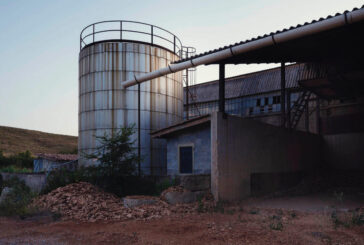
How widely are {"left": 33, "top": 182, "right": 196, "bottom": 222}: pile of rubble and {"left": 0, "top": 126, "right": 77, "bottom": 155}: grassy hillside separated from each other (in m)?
42.9

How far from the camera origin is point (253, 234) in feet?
26.5

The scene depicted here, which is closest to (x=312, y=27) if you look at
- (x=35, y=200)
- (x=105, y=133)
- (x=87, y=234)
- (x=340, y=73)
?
(x=340, y=73)

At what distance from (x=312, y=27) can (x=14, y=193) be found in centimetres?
1284

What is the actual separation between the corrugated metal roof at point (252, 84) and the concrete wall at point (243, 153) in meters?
A: 7.56

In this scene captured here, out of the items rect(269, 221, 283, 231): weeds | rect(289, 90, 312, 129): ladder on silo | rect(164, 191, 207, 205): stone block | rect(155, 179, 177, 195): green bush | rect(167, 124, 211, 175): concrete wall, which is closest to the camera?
rect(269, 221, 283, 231): weeds

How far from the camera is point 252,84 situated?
1078 inches

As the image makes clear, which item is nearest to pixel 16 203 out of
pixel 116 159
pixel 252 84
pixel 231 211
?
pixel 116 159

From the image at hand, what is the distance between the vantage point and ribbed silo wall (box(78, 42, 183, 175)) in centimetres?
1770

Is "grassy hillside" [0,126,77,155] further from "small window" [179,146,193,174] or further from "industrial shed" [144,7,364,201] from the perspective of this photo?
"industrial shed" [144,7,364,201]

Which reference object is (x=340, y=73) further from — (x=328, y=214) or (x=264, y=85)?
(x=264, y=85)

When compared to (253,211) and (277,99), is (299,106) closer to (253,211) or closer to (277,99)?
(277,99)

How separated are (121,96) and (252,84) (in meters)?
13.1

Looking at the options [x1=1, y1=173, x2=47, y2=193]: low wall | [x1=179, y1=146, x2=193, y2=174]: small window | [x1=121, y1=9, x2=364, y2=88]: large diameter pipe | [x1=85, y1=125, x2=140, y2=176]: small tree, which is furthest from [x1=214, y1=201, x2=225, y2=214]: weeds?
[x1=1, y1=173, x2=47, y2=193]: low wall

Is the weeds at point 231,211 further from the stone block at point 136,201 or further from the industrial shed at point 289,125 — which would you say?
the stone block at point 136,201
